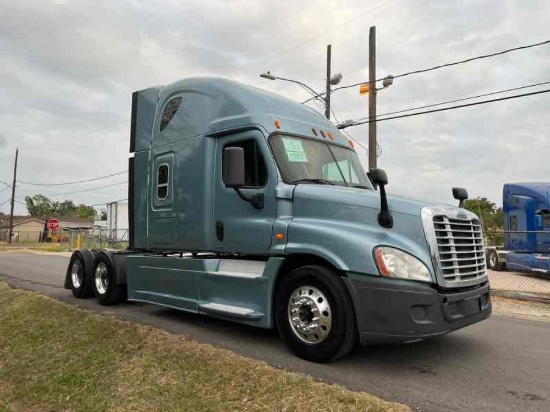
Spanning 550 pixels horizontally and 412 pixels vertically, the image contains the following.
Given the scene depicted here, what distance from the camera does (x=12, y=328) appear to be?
23.2 feet

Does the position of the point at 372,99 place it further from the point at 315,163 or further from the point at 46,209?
the point at 46,209

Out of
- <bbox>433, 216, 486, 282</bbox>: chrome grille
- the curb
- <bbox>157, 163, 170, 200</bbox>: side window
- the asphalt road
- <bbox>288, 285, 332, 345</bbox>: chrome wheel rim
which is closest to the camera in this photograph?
the asphalt road

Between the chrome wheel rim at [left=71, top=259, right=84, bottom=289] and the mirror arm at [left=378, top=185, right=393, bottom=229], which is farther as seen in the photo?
the chrome wheel rim at [left=71, top=259, right=84, bottom=289]

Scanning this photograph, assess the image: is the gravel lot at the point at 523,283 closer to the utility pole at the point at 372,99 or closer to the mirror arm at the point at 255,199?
the utility pole at the point at 372,99

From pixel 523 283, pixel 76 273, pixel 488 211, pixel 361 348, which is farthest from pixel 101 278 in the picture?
pixel 488 211

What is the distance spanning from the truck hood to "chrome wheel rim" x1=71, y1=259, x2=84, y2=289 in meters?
5.50

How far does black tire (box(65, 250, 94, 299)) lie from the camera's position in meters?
8.68

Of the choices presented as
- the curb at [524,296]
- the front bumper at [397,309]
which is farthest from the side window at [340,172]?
the curb at [524,296]

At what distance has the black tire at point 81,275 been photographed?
28.5ft

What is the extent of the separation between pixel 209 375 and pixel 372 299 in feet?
5.29

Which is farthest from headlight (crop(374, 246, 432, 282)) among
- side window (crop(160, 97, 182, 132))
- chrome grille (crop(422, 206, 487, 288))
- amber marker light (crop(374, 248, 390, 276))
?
side window (crop(160, 97, 182, 132))

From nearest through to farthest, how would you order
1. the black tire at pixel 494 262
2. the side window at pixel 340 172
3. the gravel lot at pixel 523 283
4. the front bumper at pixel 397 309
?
the front bumper at pixel 397 309, the side window at pixel 340 172, the gravel lot at pixel 523 283, the black tire at pixel 494 262

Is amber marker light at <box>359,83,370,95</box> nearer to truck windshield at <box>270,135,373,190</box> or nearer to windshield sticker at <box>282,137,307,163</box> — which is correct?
truck windshield at <box>270,135,373,190</box>

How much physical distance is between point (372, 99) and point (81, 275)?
1140 cm
